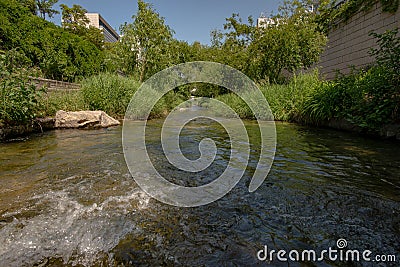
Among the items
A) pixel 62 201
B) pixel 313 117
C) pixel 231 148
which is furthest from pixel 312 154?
pixel 313 117

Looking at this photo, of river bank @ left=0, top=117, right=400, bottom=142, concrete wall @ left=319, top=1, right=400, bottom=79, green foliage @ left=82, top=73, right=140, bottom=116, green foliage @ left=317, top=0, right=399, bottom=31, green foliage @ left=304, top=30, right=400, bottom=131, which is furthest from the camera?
concrete wall @ left=319, top=1, right=400, bottom=79

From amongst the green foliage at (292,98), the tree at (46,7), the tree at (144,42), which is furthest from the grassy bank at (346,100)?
the tree at (46,7)

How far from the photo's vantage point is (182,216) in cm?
162

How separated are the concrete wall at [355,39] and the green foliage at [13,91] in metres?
8.18

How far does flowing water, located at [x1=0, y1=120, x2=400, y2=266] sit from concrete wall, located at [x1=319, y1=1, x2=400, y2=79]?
6903mm

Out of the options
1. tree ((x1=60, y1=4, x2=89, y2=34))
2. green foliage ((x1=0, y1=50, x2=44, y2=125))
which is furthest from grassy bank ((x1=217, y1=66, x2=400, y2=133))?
tree ((x1=60, y1=4, x2=89, y2=34))

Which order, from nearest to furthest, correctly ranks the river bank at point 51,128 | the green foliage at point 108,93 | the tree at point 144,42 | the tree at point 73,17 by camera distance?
the river bank at point 51,128, the green foliage at point 108,93, the tree at point 144,42, the tree at point 73,17

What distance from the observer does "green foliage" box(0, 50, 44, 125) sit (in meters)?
4.04

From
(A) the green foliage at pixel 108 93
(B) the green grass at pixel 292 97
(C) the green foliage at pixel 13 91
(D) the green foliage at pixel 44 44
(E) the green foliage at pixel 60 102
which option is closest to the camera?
(C) the green foliage at pixel 13 91

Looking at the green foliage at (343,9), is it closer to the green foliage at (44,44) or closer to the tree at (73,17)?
the green foliage at (44,44)

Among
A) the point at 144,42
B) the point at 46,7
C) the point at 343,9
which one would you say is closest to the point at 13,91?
the point at 144,42

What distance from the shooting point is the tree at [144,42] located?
11078 mm

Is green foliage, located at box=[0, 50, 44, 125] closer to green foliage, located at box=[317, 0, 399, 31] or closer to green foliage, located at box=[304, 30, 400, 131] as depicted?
green foliage, located at box=[304, 30, 400, 131]

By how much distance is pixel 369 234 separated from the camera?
140 centimetres
